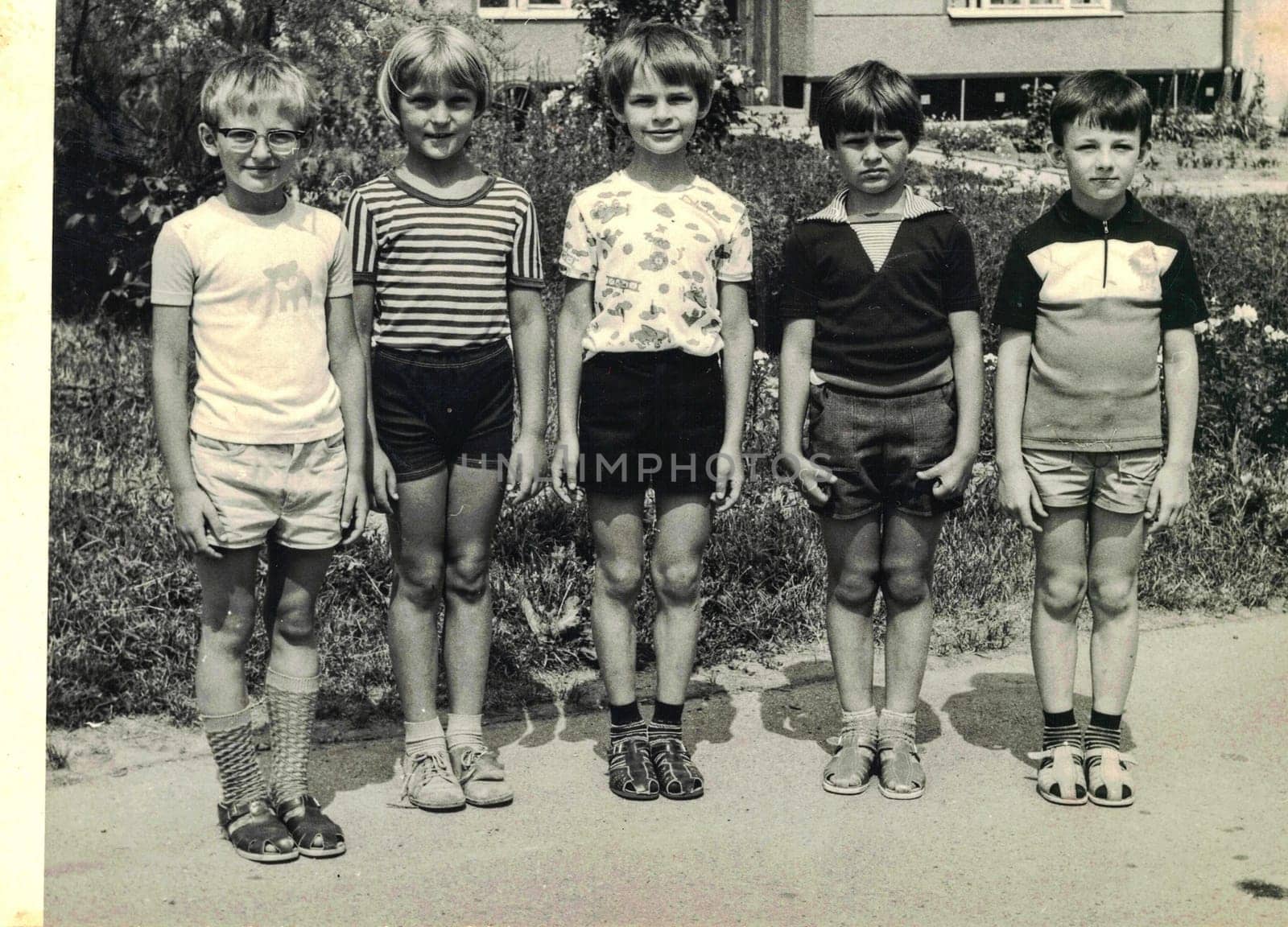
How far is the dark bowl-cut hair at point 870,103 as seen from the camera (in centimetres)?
363

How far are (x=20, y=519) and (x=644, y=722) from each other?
159 cm

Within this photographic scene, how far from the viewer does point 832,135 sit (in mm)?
3732

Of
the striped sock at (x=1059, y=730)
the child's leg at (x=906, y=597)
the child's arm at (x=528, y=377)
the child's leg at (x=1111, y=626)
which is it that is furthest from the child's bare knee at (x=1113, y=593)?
the child's arm at (x=528, y=377)

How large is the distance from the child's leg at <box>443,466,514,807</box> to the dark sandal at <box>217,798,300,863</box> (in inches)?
18.9

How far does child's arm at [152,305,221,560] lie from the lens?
3.23 meters

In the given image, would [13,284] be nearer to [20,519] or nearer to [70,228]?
[20,519]

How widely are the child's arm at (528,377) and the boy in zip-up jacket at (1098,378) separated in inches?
44.0

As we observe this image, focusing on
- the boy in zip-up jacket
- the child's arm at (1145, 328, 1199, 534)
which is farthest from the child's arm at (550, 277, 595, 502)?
the child's arm at (1145, 328, 1199, 534)

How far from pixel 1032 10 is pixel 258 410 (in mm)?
12674

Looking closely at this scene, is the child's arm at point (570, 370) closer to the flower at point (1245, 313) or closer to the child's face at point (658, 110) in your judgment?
the child's face at point (658, 110)

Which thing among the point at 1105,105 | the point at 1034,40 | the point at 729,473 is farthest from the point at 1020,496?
the point at 1034,40

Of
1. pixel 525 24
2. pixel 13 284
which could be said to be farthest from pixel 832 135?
pixel 525 24

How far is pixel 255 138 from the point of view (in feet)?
10.8

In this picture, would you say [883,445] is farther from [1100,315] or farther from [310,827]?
[310,827]
